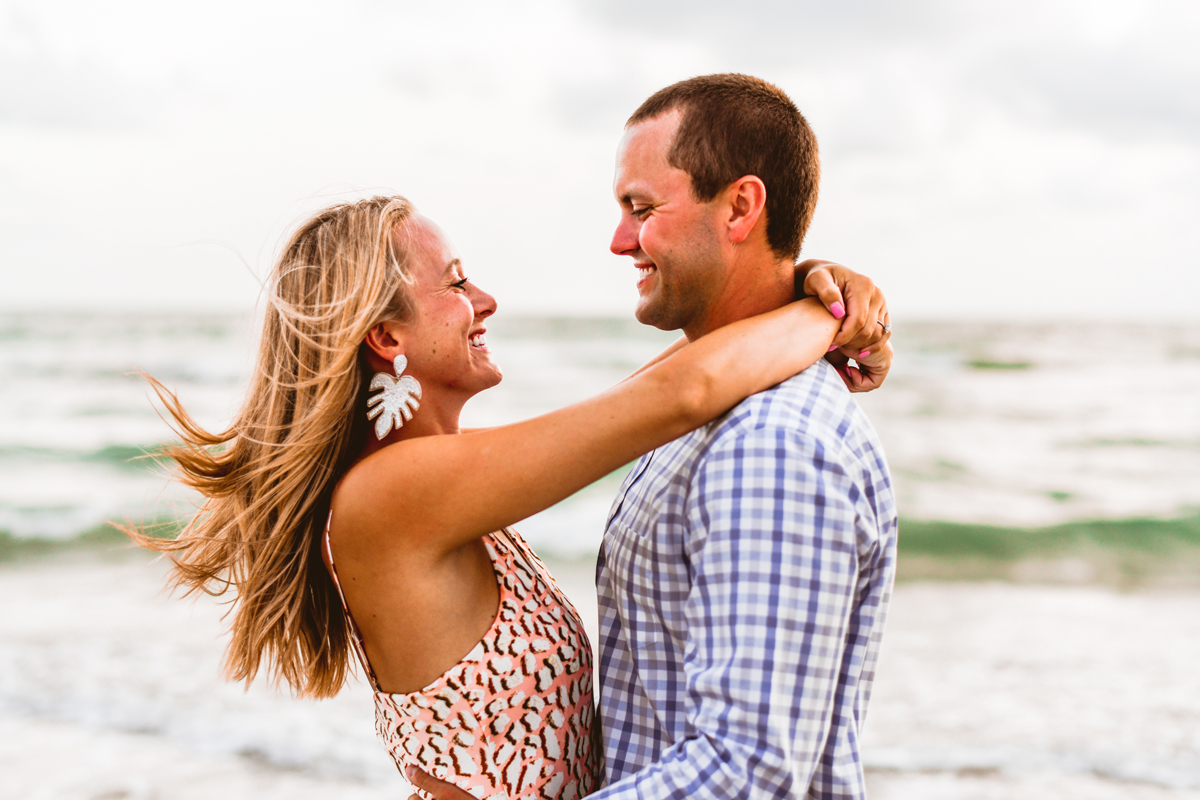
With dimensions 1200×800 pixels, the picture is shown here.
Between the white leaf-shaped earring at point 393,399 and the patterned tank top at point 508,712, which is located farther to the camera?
the white leaf-shaped earring at point 393,399

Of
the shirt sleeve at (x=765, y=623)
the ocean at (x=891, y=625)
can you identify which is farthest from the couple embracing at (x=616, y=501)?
the ocean at (x=891, y=625)

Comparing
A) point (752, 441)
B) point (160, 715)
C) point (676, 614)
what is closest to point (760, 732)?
point (676, 614)

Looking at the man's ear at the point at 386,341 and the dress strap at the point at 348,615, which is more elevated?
the man's ear at the point at 386,341

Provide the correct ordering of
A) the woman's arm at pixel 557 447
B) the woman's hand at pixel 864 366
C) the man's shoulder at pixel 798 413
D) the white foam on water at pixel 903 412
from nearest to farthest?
the man's shoulder at pixel 798 413 < the woman's arm at pixel 557 447 < the woman's hand at pixel 864 366 < the white foam on water at pixel 903 412

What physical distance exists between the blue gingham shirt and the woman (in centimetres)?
17

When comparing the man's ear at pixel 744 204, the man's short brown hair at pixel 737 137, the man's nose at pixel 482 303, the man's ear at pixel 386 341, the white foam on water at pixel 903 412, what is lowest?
the white foam on water at pixel 903 412

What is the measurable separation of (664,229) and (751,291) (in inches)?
11.4

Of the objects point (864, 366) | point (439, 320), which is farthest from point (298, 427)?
point (864, 366)

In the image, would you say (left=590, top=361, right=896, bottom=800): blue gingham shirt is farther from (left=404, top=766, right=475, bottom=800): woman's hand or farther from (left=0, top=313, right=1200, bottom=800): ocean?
(left=0, top=313, right=1200, bottom=800): ocean

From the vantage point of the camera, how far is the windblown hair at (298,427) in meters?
2.20

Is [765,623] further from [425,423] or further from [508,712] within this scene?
[425,423]

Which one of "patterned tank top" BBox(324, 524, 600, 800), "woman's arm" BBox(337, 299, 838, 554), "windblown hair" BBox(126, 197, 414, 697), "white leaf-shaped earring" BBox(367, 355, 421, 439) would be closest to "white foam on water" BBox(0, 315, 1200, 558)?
"windblown hair" BBox(126, 197, 414, 697)

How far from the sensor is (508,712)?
2129 millimetres

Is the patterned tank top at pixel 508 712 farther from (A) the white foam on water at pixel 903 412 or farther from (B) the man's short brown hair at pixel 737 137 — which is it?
(A) the white foam on water at pixel 903 412
